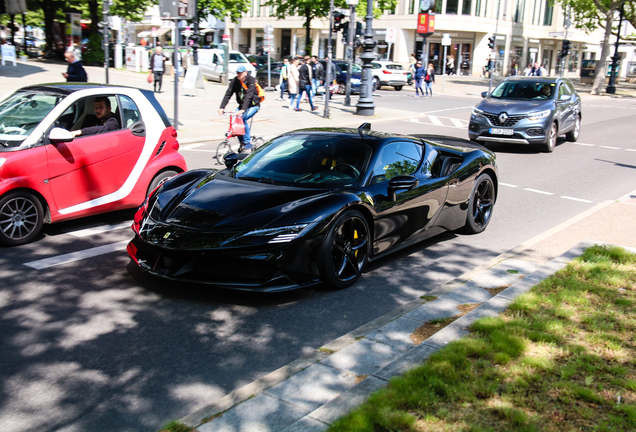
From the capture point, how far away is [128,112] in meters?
7.53

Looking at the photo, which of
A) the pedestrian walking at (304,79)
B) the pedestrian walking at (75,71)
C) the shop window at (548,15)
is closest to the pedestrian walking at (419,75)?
the pedestrian walking at (304,79)

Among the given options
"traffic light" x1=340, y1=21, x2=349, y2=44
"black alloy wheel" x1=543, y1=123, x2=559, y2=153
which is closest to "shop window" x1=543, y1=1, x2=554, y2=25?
"traffic light" x1=340, y1=21, x2=349, y2=44

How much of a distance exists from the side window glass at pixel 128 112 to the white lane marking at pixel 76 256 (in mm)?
1539

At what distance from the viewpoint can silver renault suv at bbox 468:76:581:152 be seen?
14.8 meters

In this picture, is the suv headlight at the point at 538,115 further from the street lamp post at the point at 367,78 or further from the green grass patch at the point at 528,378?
the green grass patch at the point at 528,378

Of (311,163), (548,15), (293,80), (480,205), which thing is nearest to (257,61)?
(293,80)

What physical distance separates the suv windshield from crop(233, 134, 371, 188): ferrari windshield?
10.8 meters

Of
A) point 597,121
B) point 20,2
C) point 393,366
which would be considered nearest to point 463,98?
point 597,121

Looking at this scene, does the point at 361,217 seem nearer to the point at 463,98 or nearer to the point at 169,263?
the point at 169,263

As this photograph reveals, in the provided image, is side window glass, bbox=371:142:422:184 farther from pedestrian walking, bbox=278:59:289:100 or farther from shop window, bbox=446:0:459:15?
shop window, bbox=446:0:459:15

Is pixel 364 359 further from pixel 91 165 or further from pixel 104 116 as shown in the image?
pixel 104 116

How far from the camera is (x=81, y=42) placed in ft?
131

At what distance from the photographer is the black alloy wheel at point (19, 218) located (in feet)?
20.6

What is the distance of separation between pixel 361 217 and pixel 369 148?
2.77 ft
